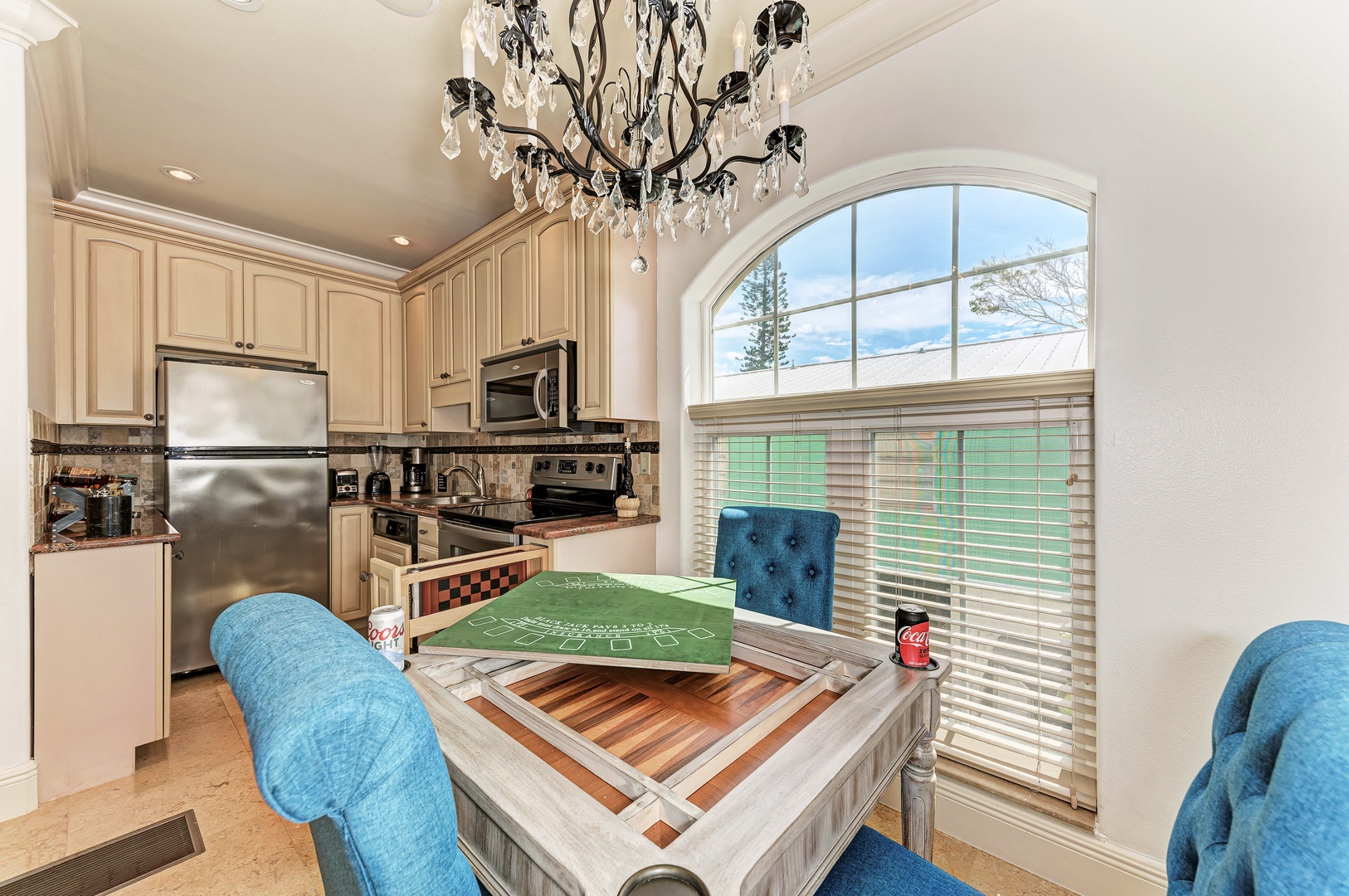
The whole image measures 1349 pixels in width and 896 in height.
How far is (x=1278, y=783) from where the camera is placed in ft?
1.28

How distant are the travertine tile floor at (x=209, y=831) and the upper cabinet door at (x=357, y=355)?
6.92ft

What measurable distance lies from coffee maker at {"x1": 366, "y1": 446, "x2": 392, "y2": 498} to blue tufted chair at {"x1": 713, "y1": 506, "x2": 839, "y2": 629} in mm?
3071

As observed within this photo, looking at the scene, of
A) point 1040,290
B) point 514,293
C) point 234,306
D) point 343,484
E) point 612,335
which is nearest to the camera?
point 1040,290

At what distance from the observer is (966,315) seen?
1788mm

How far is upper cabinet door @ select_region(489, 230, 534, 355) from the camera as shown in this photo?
2873 mm

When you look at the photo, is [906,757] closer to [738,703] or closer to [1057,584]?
[738,703]

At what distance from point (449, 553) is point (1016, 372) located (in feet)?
8.61

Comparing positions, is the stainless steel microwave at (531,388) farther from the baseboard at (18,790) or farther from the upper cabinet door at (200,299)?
the baseboard at (18,790)

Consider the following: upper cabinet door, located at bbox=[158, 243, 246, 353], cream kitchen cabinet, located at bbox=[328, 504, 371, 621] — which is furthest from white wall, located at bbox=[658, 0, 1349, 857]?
upper cabinet door, located at bbox=[158, 243, 246, 353]

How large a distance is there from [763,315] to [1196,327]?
1.39 meters

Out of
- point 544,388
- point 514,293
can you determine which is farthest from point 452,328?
point 544,388

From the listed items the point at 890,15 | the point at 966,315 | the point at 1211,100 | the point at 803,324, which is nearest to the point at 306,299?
the point at 803,324

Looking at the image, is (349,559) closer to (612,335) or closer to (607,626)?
(612,335)

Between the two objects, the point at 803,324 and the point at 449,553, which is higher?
the point at 803,324
